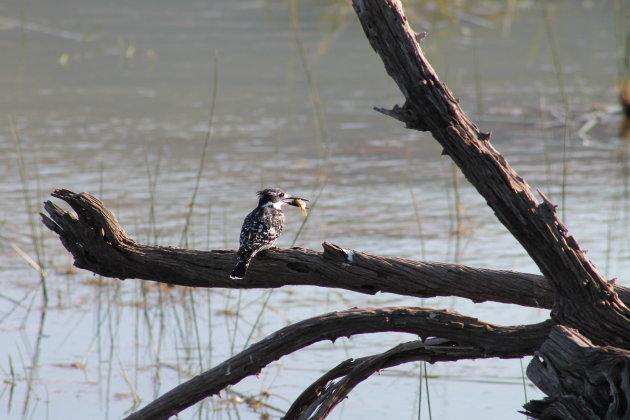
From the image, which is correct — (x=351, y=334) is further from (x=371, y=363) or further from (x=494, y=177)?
(x=494, y=177)

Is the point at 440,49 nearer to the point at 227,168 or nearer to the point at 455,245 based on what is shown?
the point at 227,168

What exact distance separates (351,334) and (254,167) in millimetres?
4562

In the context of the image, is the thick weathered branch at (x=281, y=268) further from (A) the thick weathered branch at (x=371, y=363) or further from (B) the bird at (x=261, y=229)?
(A) the thick weathered branch at (x=371, y=363)

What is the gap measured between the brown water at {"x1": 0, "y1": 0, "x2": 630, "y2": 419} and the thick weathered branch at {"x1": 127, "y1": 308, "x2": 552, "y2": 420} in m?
1.06

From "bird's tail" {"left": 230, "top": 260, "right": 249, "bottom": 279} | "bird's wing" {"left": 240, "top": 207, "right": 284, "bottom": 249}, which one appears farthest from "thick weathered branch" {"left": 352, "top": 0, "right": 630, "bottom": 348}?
"bird's wing" {"left": 240, "top": 207, "right": 284, "bottom": 249}

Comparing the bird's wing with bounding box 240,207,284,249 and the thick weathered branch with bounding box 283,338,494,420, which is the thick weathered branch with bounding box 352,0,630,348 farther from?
the bird's wing with bounding box 240,207,284,249

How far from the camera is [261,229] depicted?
12.4 ft

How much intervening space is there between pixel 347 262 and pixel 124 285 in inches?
104

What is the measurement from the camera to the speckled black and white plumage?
3.28m

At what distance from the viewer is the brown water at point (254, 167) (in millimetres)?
4496

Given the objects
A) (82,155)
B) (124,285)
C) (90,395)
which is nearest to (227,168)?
(82,155)

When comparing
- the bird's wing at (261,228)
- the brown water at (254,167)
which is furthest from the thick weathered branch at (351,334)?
the brown water at (254,167)

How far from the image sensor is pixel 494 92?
10.1m

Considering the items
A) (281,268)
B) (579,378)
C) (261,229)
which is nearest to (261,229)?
(261,229)
